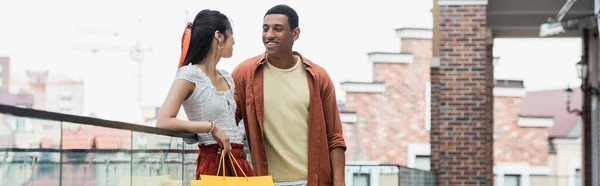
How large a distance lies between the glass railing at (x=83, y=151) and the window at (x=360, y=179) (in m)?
9.51

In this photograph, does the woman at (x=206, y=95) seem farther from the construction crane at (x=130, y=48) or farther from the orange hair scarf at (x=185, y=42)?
the construction crane at (x=130, y=48)

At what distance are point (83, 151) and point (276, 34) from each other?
136 cm

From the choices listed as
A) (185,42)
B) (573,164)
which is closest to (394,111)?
(573,164)

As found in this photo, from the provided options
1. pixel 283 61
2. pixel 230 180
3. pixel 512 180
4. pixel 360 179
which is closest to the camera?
pixel 230 180

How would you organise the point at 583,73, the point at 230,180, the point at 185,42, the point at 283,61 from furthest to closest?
1. the point at 583,73
2. the point at 283,61
3. the point at 185,42
4. the point at 230,180

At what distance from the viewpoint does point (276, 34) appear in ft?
18.7

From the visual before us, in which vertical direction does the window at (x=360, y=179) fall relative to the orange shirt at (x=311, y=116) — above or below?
below

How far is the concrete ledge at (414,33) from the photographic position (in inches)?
1324

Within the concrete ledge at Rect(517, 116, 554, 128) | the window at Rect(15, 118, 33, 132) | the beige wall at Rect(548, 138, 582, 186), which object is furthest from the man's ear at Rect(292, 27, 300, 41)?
the beige wall at Rect(548, 138, 582, 186)

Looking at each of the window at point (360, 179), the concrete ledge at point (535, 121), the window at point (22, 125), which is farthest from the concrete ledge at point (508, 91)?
the window at point (22, 125)

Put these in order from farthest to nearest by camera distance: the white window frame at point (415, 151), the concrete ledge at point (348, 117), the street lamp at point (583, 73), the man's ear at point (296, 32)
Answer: the white window frame at point (415, 151) → the concrete ledge at point (348, 117) → the street lamp at point (583, 73) → the man's ear at point (296, 32)

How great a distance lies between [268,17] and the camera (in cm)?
575

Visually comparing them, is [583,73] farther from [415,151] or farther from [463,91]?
[415,151]

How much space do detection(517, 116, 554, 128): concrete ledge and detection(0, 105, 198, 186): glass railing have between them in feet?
91.9
